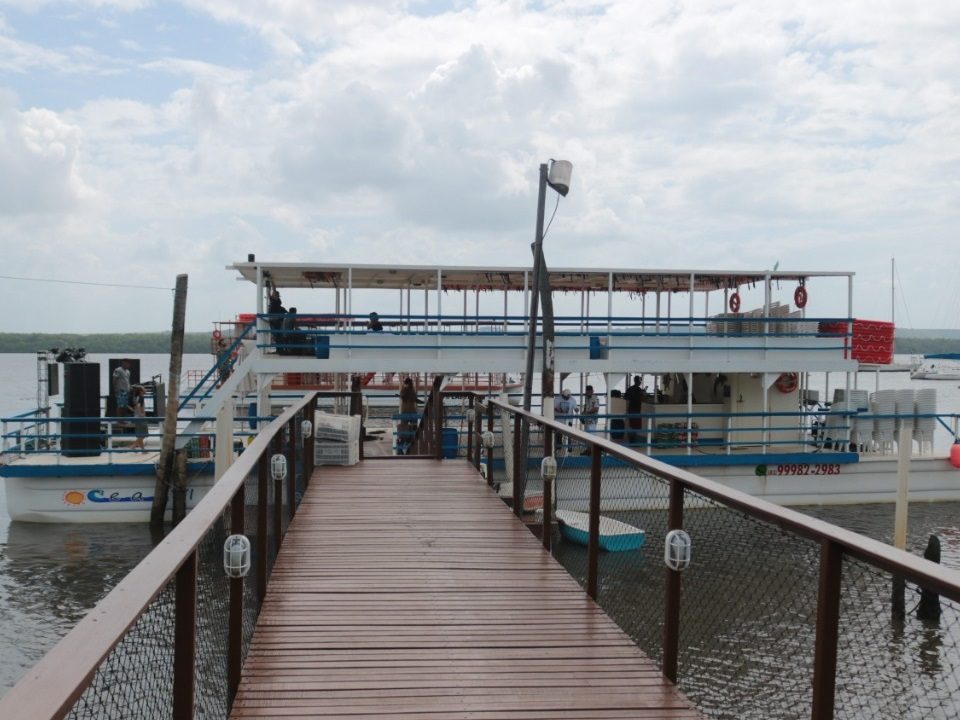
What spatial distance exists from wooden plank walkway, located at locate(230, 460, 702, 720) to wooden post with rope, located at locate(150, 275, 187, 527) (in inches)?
388

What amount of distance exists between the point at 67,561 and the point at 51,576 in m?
0.66

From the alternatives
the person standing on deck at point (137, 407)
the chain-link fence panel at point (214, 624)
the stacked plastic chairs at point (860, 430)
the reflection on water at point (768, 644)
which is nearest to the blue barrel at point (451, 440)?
the reflection on water at point (768, 644)

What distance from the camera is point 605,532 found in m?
12.9

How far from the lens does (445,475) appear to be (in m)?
10.5

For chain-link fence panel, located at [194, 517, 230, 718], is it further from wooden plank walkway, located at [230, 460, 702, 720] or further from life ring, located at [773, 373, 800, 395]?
life ring, located at [773, 373, 800, 395]

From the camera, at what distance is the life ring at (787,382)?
63.0 ft

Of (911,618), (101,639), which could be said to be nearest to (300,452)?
(101,639)

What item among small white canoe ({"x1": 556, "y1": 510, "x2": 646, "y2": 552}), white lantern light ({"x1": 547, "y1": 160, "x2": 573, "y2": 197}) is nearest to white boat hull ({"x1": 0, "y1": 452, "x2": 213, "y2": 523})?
small white canoe ({"x1": 556, "y1": 510, "x2": 646, "y2": 552})

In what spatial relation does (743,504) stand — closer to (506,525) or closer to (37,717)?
(37,717)

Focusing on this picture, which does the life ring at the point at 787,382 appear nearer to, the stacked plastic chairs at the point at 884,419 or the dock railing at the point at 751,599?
the stacked plastic chairs at the point at 884,419

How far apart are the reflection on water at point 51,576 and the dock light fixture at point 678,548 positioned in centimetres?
901

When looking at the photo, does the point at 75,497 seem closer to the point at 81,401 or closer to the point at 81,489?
the point at 81,489

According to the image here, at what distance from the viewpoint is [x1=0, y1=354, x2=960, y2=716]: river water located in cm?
1148

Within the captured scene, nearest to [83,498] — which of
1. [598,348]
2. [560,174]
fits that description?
[598,348]
